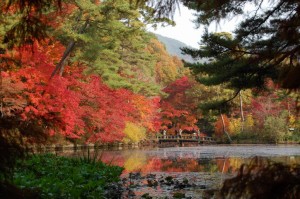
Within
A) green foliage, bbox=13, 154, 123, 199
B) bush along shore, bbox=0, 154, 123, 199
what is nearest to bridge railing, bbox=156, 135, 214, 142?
green foliage, bbox=13, 154, 123, 199

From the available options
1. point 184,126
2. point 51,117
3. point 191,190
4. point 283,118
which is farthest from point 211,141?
point 51,117

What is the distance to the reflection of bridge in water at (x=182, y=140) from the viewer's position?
3869 cm

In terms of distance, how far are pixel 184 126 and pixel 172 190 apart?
34.5 meters

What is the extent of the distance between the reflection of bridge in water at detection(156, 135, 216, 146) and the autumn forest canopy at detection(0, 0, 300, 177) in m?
1.15

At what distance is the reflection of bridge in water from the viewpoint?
1523 inches

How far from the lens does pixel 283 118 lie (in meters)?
35.4

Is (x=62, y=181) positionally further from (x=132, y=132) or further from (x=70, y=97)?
(x=132, y=132)

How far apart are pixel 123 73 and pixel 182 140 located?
44.7ft

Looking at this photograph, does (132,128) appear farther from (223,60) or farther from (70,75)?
(223,60)

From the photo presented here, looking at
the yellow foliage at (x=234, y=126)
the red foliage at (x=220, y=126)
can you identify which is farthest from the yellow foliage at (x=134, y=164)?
the red foliage at (x=220, y=126)

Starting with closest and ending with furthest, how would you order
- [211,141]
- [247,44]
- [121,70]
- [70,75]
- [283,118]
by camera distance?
1. [247,44]
2. [70,75]
3. [121,70]
4. [283,118]
5. [211,141]

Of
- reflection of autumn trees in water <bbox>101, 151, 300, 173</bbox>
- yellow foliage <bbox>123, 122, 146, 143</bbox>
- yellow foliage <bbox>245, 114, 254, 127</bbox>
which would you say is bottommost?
reflection of autumn trees in water <bbox>101, 151, 300, 173</bbox>

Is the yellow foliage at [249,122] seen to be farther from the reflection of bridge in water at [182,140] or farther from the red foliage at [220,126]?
the reflection of bridge in water at [182,140]

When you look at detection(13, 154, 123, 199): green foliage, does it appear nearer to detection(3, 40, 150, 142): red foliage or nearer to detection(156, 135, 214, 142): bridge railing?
detection(3, 40, 150, 142): red foliage
